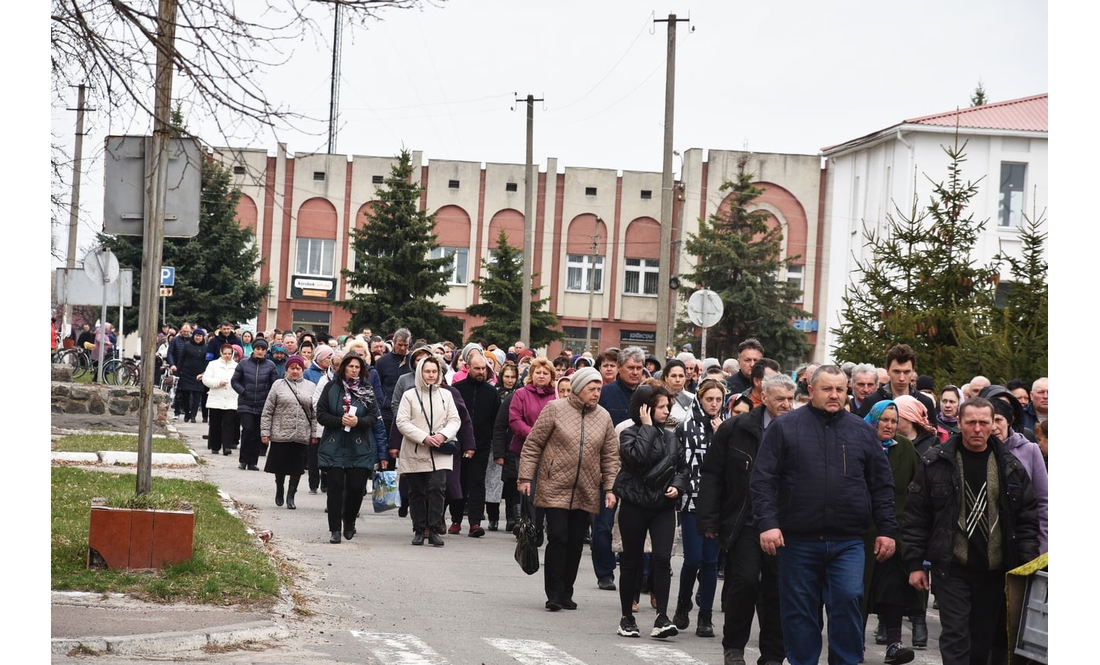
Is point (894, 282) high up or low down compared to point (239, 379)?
up

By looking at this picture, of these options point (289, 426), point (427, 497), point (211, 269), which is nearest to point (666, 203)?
point (289, 426)

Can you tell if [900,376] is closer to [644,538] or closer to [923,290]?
[644,538]

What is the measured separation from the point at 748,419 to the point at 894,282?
45.8 ft

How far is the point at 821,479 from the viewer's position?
8.79m

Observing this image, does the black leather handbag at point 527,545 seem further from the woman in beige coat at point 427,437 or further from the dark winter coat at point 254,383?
the dark winter coat at point 254,383

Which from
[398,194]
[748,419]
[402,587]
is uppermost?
[398,194]

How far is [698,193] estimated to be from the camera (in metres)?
67.8

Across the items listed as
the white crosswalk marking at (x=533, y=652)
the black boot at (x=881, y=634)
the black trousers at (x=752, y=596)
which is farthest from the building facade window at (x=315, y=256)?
the black trousers at (x=752, y=596)

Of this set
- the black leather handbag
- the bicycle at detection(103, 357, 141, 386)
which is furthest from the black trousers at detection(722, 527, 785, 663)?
the bicycle at detection(103, 357, 141, 386)

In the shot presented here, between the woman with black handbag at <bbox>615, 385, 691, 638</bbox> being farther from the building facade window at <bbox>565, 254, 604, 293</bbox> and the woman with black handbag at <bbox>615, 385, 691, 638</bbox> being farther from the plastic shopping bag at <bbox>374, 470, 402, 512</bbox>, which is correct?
the building facade window at <bbox>565, 254, 604, 293</bbox>

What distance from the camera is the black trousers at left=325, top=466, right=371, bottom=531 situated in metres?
15.1

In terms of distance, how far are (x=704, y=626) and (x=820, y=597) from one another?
6.85ft
